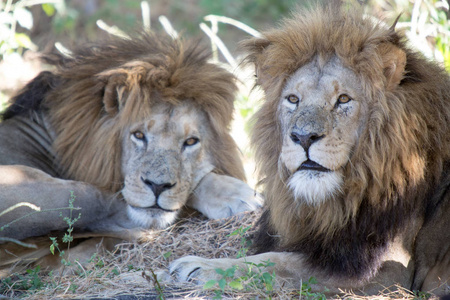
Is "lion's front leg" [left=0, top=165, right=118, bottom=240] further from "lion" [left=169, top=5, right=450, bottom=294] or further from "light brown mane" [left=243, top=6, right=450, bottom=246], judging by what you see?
"light brown mane" [left=243, top=6, right=450, bottom=246]

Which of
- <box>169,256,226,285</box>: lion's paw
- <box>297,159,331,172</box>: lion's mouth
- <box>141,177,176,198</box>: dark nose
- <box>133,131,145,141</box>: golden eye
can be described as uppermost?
<box>297,159,331,172</box>: lion's mouth

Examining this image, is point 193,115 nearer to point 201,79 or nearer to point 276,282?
point 201,79

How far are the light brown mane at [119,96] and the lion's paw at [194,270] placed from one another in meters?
1.26

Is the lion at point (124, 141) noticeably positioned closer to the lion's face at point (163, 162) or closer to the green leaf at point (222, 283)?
the lion's face at point (163, 162)

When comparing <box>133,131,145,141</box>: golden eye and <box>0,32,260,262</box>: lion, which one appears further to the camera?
<box>133,131,145,141</box>: golden eye

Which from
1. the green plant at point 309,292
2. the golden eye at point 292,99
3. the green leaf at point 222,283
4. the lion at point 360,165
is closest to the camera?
the green leaf at point 222,283

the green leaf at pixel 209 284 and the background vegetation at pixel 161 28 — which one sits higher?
the background vegetation at pixel 161 28

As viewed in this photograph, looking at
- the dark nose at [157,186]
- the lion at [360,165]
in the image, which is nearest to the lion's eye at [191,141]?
the dark nose at [157,186]

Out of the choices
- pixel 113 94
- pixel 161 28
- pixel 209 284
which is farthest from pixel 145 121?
pixel 161 28

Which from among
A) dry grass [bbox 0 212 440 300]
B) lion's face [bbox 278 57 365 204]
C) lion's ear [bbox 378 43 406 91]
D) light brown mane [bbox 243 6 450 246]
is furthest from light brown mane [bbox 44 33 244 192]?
lion's ear [bbox 378 43 406 91]

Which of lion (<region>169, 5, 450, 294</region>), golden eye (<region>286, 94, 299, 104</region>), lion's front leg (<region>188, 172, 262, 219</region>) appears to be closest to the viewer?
lion (<region>169, 5, 450, 294</region>)

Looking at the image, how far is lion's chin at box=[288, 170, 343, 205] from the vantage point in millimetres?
3082

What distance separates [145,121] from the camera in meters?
4.32

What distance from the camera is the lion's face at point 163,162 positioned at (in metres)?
4.13
